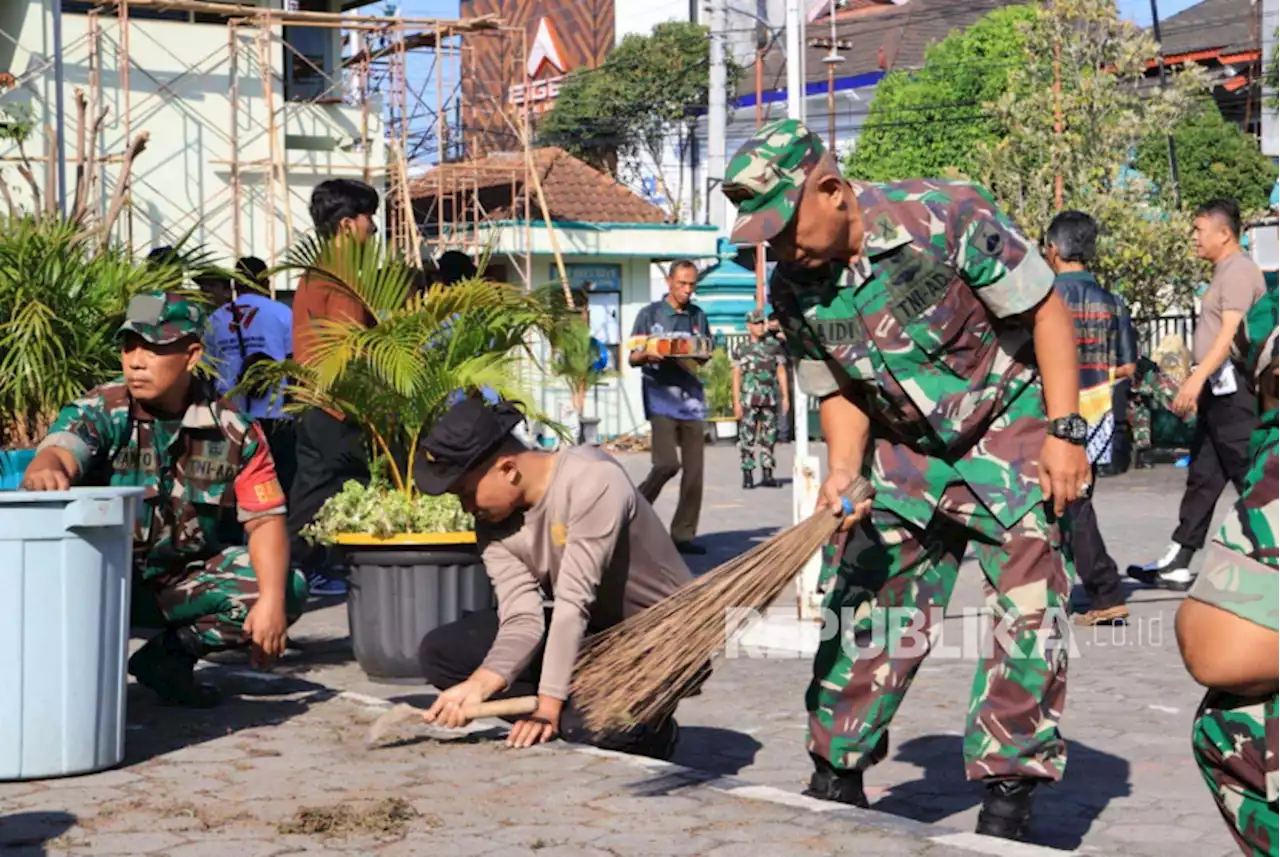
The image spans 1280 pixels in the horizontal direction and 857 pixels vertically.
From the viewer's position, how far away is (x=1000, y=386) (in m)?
4.98

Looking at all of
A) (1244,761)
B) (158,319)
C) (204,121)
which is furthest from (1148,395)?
(204,121)

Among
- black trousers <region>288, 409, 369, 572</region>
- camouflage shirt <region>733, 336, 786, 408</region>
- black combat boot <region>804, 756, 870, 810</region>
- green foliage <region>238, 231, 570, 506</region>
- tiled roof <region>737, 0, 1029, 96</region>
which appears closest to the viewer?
black combat boot <region>804, 756, 870, 810</region>

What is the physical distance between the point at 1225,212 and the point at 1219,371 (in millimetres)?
818

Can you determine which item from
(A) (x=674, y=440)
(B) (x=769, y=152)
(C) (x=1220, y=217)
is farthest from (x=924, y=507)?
(A) (x=674, y=440)

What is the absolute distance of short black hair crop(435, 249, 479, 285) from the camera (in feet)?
30.7

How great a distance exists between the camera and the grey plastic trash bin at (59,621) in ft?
17.3

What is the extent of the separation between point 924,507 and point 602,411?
86.7 ft

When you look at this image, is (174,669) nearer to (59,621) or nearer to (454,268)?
(59,621)

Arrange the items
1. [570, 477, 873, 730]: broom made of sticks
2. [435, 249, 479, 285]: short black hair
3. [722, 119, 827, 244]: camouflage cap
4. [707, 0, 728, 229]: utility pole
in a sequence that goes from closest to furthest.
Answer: [722, 119, 827, 244]: camouflage cap
[570, 477, 873, 730]: broom made of sticks
[435, 249, 479, 285]: short black hair
[707, 0, 728, 229]: utility pole

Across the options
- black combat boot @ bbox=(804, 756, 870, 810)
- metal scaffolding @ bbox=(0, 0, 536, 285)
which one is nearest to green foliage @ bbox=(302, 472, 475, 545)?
black combat boot @ bbox=(804, 756, 870, 810)

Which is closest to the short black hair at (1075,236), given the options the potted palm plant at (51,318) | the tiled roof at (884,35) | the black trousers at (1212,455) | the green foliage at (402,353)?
the black trousers at (1212,455)

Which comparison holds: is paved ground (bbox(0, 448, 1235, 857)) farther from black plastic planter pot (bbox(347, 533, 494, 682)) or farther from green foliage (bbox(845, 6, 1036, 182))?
green foliage (bbox(845, 6, 1036, 182))

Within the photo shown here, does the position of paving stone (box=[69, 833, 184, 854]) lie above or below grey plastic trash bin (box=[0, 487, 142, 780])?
below

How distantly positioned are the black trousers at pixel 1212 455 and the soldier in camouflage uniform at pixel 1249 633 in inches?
262
